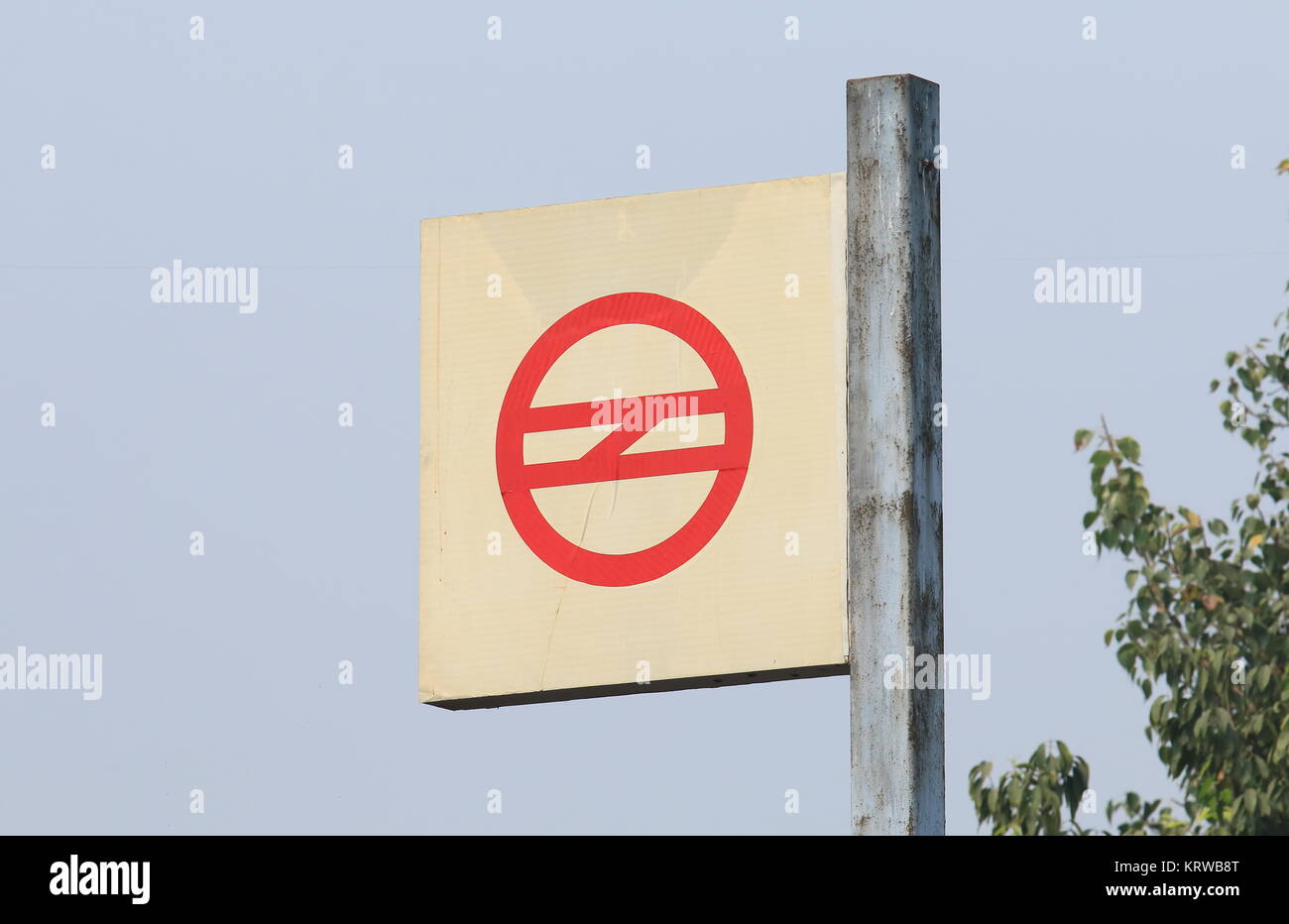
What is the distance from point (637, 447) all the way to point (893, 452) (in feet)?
3.81

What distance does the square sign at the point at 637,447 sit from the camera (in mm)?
6996

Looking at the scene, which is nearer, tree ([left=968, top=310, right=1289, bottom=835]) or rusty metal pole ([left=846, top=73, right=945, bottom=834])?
rusty metal pole ([left=846, top=73, right=945, bottom=834])

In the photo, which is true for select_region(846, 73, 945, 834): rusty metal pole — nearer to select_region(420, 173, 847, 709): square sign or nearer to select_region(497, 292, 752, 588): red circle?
select_region(420, 173, 847, 709): square sign

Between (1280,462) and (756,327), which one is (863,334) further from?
(1280,462)

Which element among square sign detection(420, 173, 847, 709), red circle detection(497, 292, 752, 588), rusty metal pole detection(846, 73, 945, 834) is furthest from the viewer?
red circle detection(497, 292, 752, 588)

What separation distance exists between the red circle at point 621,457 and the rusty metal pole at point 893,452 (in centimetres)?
65

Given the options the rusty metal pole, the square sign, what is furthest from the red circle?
the rusty metal pole

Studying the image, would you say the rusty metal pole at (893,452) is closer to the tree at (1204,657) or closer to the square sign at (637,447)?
the square sign at (637,447)

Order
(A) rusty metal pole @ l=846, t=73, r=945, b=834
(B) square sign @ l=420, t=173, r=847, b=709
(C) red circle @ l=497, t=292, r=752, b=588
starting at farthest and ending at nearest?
(C) red circle @ l=497, t=292, r=752, b=588
(B) square sign @ l=420, t=173, r=847, b=709
(A) rusty metal pole @ l=846, t=73, r=945, b=834

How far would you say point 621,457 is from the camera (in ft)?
23.9

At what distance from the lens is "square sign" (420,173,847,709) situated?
275 inches

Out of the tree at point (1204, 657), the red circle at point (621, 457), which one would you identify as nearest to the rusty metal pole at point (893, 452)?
the red circle at point (621, 457)
